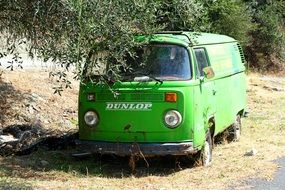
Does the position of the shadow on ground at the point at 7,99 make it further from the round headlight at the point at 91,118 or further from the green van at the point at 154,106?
the green van at the point at 154,106

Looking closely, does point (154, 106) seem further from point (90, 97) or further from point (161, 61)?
point (90, 97)

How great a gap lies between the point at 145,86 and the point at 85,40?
178 centimetres

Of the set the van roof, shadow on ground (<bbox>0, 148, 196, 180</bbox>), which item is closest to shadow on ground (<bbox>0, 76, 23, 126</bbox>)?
shadow on ground (<bbox>0, 148, 196, 180</bbox>)

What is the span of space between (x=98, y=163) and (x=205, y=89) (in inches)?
81.8

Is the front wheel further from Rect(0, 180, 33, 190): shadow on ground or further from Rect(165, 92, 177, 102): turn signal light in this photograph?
Rect(0, 180, 33, 190): shadow on ground

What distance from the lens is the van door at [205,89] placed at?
8664mm

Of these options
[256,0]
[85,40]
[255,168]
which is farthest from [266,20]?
[85,40]

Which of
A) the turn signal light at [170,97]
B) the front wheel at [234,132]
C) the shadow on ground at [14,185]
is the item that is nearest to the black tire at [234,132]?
the front wheel at [234,132]

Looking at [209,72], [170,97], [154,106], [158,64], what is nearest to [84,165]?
[154,106]

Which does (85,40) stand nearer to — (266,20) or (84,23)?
(84,23)

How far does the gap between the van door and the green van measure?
0.02 metres

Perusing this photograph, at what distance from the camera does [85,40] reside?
6.57 metres

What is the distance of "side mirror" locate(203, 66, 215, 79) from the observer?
9.02 meters

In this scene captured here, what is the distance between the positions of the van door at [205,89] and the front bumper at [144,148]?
2.50ft
